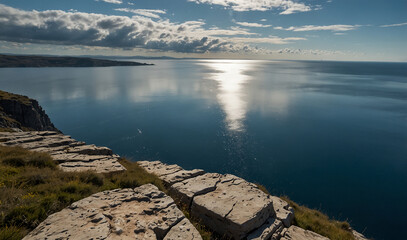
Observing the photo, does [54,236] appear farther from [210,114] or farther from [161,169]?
[210,114]

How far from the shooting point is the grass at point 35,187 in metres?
7.31

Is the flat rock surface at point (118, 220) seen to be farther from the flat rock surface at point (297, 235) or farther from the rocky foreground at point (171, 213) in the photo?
the flat rock surface at point (297, 235)

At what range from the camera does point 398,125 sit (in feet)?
205

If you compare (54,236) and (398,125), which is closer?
(54,236)

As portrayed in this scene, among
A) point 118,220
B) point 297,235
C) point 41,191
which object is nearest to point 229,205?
point 297,235

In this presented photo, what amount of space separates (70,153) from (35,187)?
8432mm

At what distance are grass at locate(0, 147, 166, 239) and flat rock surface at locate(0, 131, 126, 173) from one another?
1.08m

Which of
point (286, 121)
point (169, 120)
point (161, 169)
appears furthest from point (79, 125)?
point (286, 121)

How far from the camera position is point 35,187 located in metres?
9.41

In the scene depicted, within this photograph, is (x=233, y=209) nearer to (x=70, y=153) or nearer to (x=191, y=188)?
(x=191, y=188)

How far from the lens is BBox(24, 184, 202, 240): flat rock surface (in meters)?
7.12

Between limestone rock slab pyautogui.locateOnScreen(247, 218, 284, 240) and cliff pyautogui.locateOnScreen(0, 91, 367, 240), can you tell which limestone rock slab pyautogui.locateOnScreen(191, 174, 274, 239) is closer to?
cliff pyautogui.locateOnScreen(0, 91, 367, 240)

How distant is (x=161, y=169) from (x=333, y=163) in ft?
128

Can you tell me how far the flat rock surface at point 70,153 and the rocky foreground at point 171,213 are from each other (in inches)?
2.8
